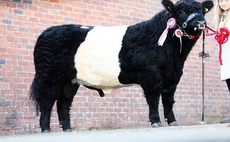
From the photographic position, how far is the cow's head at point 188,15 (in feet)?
11.8

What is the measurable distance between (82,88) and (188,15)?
2754mm

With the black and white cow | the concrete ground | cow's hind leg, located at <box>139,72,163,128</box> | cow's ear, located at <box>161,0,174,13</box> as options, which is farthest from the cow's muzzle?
the concrete ground

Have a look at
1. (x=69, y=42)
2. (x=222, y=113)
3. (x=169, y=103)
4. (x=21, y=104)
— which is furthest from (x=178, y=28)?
(x=222, y=113)

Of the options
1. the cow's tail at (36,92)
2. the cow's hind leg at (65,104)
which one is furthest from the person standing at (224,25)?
the cow's tail at (36,92)

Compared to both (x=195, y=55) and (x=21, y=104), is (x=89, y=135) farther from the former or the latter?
(x=195, y=55)

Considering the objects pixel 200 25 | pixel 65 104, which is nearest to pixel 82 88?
pixel 65 104

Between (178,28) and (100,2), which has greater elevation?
(100,2)

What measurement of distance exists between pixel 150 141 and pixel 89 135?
61mm

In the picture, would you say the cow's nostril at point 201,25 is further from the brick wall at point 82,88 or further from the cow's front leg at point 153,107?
the brick wall at point 82,88

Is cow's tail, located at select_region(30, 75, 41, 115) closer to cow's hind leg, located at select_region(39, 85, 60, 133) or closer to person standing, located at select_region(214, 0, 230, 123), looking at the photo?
cow's hind leg, located at select_region(39, 85, 60, 133)

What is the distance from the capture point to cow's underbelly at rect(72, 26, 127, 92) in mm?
3938

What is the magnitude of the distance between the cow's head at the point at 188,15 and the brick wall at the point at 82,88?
8.08ft

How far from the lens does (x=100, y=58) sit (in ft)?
13.2

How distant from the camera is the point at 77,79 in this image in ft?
13.8
